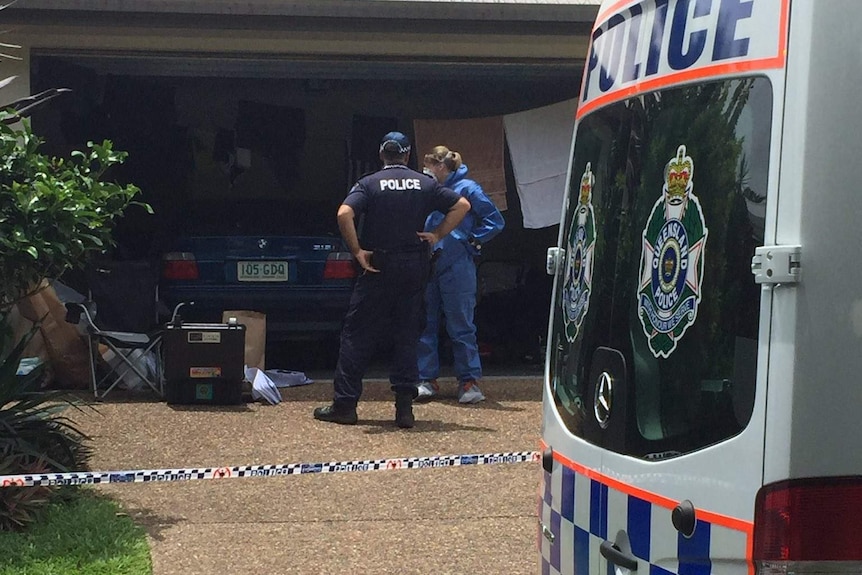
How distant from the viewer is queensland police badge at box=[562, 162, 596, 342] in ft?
10.4

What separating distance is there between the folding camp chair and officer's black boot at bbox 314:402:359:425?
1.43 meters

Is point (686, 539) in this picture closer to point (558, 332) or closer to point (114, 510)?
point (558, 332)

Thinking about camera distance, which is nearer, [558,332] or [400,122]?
[558,332]

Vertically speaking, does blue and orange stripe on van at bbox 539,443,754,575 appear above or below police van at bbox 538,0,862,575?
below

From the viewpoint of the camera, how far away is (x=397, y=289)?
299 inches

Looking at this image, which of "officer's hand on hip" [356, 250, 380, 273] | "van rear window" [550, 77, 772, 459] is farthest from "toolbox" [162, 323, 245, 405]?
"van rear window" [550, 77, 772, 459]

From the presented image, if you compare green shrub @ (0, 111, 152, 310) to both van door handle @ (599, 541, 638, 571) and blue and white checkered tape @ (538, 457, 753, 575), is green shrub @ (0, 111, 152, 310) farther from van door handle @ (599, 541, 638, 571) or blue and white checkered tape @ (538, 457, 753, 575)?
van door handle @ (599, 541, 638, 571)

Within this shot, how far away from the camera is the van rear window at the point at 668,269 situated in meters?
2.40

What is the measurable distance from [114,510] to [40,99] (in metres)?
2.00

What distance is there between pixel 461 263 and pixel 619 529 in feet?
19.1

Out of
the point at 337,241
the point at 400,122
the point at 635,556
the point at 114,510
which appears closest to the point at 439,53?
the point at 337,241

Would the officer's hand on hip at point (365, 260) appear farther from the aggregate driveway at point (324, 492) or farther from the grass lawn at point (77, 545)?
the grass lawn at point (77, 545)

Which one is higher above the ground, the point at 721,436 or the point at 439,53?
the point at 439,53

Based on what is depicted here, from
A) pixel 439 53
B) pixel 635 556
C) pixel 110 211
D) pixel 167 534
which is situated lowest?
pixel 167 534
